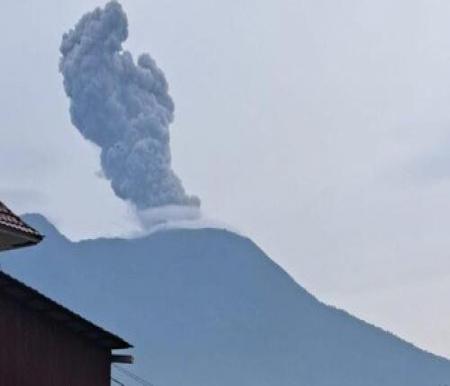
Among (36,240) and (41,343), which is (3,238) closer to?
(36,240)

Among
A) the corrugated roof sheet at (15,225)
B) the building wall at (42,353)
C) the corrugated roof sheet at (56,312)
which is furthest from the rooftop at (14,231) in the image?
the building wall at (42,353)

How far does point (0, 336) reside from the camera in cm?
1922

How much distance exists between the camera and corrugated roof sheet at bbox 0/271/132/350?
63.8 feet

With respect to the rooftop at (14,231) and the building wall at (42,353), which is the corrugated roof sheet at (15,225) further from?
the building wall at (42,353)

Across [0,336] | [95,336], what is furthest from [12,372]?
[95,336]

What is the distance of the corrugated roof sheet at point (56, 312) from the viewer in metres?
19.4

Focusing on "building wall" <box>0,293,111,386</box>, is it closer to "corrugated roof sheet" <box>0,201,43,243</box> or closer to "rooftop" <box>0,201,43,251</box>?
"rooftop" <box>0,201,43,251</box>

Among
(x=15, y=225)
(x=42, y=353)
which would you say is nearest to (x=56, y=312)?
(x=42, y=353)

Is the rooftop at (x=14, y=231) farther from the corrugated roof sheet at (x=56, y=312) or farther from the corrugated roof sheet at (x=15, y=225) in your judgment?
the corrugated roof sheet at (x=56, y=312)

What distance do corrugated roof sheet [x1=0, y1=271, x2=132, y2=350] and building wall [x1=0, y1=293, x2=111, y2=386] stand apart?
90 millimetres

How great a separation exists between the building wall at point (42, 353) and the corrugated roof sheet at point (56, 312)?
9 cm

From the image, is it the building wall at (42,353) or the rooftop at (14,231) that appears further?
the building wall at (42,353)

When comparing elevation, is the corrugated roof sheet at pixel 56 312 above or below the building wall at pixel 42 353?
above

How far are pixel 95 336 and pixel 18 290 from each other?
9.20 feet
